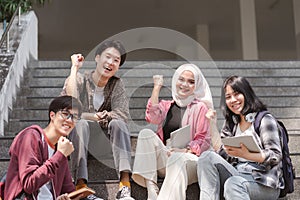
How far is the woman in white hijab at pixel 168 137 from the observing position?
279 centimetres

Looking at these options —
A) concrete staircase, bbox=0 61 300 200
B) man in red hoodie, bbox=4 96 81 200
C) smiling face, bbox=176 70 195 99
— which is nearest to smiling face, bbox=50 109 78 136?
man in red hoodie, bbox=4 96 81 200

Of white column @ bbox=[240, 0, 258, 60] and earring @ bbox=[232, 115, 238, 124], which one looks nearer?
earring @ bbox=[232, 115, 238, 124]

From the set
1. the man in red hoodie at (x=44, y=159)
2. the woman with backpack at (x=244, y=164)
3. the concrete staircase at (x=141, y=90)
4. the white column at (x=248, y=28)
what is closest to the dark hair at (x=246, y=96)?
the woman with backpack at (x=244, y=164)

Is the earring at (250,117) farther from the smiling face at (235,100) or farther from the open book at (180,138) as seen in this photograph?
the open book at (180,138)

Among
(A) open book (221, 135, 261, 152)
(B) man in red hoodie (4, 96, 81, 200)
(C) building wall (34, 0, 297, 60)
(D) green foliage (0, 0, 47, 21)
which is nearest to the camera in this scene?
(B) man in red hoodie (4, 96, 81, 200)

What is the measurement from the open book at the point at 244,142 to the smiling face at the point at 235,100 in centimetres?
34

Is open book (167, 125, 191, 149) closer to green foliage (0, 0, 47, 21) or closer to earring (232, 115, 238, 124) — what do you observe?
earring (232, 115, 238, 124)

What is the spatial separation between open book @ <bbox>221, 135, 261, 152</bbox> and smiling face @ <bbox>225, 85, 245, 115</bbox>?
336 millimetres

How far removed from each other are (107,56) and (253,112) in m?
0.96

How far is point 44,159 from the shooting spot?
253 cm

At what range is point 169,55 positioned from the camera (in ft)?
37.8

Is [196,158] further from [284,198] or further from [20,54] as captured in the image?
[20,54]

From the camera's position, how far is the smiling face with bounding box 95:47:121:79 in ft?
10.7

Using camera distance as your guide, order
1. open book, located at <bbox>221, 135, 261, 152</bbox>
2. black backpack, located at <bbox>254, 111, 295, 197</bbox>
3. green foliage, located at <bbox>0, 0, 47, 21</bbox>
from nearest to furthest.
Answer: open book, located at <bbox>221, 135, 261, 152</bbox> < black backpack, located at <bbox>254, 111, 295, 197</bbox> < green foliage, located at <bbox>0, 0, 47, 21</bbox>
